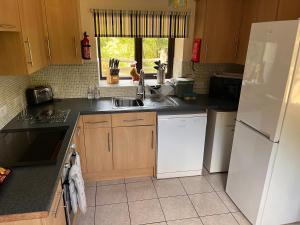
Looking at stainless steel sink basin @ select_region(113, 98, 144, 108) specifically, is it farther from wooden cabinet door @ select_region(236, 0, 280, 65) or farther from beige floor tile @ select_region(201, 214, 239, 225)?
beige floor tile @ select_region(201, 214, 239, 225)

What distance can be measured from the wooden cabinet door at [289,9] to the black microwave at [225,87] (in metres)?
0.83

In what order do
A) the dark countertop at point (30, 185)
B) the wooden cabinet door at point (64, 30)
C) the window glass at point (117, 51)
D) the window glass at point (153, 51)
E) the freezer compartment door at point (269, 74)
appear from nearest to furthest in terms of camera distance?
the dark countertop at point (30, 185), the freezer compartment door at point (269, 74), the wooden cabinet door at point (64, 30), the window glass at point (117, 51), the window glass at point (153, 51)

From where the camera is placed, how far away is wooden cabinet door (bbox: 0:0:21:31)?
4.28ft

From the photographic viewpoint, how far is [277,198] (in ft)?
6.03

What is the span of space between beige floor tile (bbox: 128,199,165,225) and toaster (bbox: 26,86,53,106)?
150 cm

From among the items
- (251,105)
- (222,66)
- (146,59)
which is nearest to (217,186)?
(251,105)

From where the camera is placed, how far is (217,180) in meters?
2.63

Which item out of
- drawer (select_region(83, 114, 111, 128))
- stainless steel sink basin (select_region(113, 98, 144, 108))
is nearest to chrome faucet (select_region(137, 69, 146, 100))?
stainless steel sink basin (select_region(113, 98, 144, 108))

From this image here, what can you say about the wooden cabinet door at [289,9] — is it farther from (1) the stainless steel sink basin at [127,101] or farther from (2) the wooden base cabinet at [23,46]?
(2) the wooden base cabinet at [23,46]

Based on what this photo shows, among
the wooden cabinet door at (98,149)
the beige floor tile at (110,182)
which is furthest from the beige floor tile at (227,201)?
the wooden cabinet door at (98,149)

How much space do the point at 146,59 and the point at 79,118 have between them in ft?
4.21

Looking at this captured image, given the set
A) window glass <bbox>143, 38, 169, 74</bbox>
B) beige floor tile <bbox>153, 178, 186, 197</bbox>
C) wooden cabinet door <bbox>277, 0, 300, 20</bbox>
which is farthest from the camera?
window glass <bbox>143, 38, 169, 74</bbox>

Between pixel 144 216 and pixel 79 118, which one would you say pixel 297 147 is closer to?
pixel 144 216

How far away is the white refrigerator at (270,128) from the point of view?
1.53 metres
